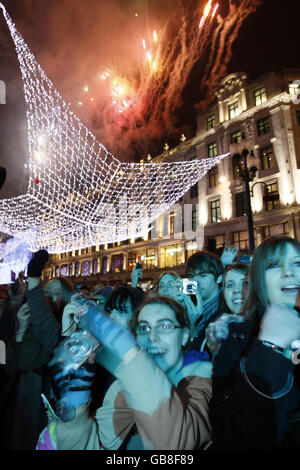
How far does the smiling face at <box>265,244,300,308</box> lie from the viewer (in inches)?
54.9

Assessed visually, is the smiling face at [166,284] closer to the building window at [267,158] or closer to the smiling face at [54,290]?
the smiling face at [54,290]

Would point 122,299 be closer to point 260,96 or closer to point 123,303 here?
point 123,303

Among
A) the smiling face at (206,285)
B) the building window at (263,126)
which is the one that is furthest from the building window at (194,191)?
the smiling face at (206,285)

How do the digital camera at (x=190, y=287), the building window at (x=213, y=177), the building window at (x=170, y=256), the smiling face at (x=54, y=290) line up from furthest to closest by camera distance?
the building window at (x=170, y=256) → the building window at (x=213, y=177) → the smiling face at (x=54, y=290) → the digital camera at (x=190, y=287)

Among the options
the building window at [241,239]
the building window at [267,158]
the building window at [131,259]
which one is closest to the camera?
the building window at [267,158]

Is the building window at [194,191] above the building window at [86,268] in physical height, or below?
above

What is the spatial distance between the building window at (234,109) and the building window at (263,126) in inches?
118

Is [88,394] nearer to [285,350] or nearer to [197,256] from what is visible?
[285,350]

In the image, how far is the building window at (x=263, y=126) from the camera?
71.9 ft

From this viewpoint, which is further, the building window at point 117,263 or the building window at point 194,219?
the building window at point 117,263

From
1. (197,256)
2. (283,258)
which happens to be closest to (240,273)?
(197,256)

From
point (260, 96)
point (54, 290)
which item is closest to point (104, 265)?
point (260, 96)

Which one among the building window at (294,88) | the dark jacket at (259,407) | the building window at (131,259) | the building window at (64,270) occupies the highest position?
the building window at (294,88)

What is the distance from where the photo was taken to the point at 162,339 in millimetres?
1461
